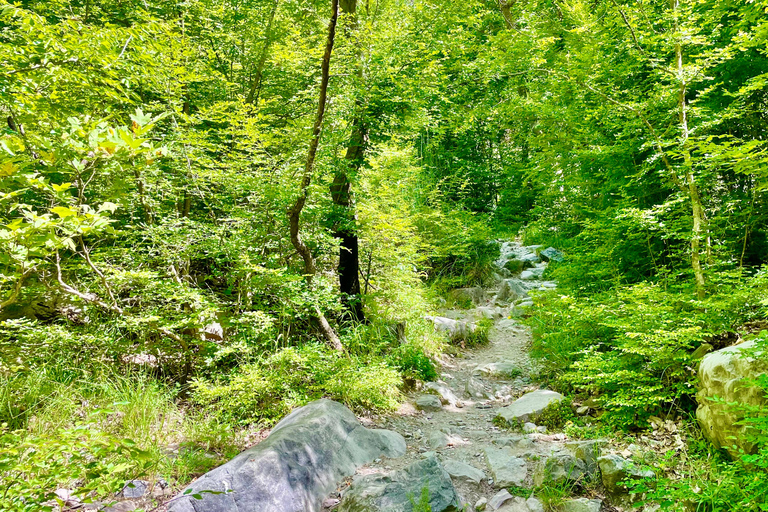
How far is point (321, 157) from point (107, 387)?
3243 mm

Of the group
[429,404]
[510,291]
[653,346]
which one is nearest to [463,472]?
[429,404]

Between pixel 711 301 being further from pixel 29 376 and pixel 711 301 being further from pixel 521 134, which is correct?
pixel 521 134

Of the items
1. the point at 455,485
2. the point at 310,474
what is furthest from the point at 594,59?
the point at 310,474

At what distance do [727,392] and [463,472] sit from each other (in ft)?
6.30

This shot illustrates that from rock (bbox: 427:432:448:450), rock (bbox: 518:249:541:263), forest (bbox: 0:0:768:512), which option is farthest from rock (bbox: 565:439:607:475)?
rock (bbox: 518:249:541:263)

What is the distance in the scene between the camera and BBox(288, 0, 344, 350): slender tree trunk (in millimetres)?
3466

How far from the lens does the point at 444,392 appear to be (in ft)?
16.4

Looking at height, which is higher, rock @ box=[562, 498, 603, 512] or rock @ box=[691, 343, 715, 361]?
rock @ box=[691, 343, 715, 361]

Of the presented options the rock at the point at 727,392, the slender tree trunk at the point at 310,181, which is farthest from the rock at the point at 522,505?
the slender tree trunk at the point at 310,181

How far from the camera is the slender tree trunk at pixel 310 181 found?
347cm

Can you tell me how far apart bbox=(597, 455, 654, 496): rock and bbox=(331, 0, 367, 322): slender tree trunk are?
3394mm

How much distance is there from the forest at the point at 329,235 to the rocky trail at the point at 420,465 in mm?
138

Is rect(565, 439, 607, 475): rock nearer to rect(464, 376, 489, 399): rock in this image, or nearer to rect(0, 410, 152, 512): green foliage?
rect(464, 376, 489, 399): rock

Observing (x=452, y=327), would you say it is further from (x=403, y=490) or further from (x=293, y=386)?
(x=403, y=490)
